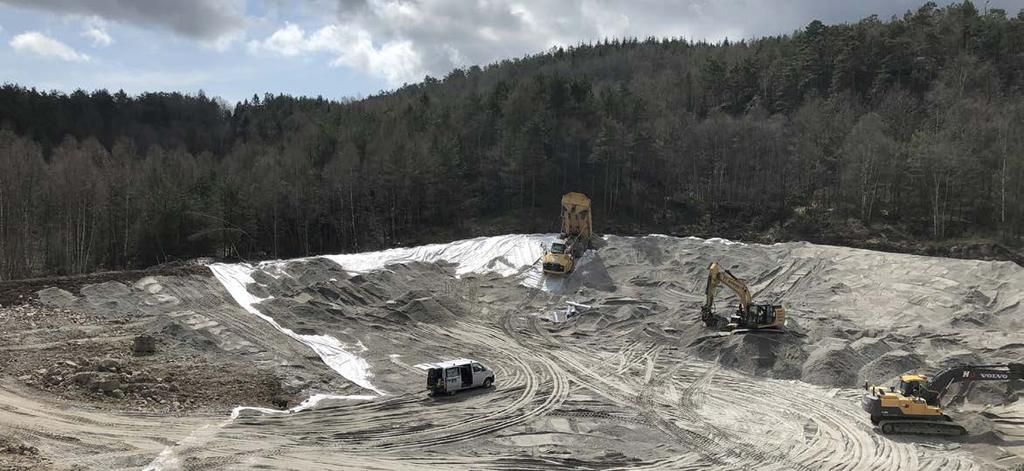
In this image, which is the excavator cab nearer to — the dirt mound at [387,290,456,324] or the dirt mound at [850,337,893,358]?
the dirt mound at [850,337,893,358]

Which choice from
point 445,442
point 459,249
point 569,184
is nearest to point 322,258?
point 459,249

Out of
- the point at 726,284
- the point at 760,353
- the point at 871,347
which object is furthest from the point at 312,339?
the point at 871,347

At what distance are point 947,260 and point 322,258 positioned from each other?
2946 cm

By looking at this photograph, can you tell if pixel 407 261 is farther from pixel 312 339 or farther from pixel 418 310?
pixel 312 339

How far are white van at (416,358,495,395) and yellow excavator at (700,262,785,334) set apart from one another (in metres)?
10.2

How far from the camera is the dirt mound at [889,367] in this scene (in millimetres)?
21406

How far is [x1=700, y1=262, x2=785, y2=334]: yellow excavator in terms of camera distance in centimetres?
2467

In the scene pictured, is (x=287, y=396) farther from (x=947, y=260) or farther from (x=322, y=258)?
(x=947, y=260)

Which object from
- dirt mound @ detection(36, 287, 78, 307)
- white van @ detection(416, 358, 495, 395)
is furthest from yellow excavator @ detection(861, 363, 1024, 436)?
dirt mound @ detection(36, 287, 78, 307)

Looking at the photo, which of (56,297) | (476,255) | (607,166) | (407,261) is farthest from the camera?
(607,166)

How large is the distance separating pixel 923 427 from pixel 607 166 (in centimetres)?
3772

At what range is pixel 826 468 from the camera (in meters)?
16.1

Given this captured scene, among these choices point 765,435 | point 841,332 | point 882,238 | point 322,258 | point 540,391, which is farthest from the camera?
point 882,238

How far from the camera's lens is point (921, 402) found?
17547mm
